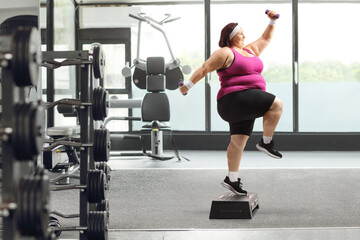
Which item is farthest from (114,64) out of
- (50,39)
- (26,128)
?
(26,128)

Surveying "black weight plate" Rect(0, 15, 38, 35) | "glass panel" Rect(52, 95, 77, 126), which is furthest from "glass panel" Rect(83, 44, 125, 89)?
"black weight plate" Rect(0, 15, 38, 35)

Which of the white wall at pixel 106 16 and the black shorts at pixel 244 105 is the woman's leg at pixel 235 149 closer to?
the black shorts at pixel 244 105

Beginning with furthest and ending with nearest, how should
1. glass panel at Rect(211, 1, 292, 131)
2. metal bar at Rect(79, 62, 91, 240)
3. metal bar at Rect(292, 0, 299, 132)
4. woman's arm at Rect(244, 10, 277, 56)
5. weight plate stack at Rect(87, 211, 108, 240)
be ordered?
glass panel at Rect(211, 1, 292, 131) → metal bar at Rect(292, 0, 299, 132) → woman's arm at Rect(244, 10, 277, 56) → metal bar at Rect(79, 62, 91, 240) → weight plate stack at Rect(87, 211, 108, 240)

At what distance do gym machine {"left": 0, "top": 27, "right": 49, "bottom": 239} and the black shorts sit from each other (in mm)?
2012

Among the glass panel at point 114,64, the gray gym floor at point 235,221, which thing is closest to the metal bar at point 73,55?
the gray gym floor at point 235,221

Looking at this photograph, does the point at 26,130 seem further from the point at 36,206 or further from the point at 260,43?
the point at 260,43

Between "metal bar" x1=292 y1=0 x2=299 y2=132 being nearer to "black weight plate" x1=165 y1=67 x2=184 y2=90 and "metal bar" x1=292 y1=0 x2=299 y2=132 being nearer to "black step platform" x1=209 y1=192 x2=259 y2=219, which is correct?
"black weight plate" x1=165 y1=67 x2=184 y2=90

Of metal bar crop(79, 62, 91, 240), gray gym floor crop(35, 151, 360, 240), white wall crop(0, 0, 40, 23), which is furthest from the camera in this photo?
white wall crop(0, 0, 40, 23)

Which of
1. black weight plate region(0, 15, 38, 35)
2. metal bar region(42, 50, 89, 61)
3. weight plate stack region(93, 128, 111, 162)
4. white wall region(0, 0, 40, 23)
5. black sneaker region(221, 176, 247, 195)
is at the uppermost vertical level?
white wall region(0, 0, 40, 23)

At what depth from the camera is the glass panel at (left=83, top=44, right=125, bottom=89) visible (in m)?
8.03

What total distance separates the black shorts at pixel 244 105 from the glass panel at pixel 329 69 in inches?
187

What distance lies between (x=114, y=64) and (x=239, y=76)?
4.83 meters

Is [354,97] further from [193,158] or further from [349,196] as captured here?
[349,196]

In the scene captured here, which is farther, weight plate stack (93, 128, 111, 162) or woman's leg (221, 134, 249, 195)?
woman's leg (221, 134, 249, 195)
